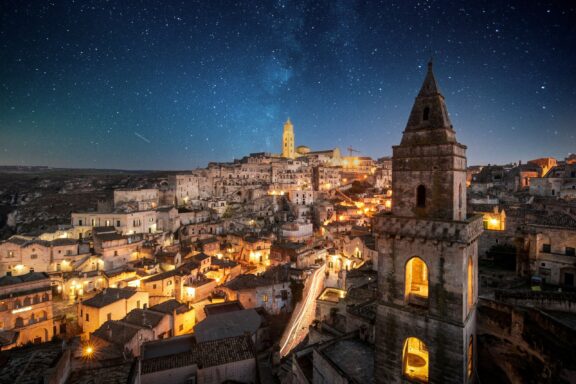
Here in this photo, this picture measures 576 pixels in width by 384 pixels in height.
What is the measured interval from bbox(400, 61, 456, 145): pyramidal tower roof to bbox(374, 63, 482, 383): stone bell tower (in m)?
0.03

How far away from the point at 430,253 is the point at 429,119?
4973mm

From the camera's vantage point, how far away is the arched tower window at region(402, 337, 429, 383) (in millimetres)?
10946

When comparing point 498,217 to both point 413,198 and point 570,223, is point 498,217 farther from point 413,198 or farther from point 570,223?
point 413,198

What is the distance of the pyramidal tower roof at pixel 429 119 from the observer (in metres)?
10.8

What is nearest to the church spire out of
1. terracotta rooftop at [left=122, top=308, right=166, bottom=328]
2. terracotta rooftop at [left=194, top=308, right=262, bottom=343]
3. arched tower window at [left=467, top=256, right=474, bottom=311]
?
arched tower window at [left=467, top=256, right=474, bottom=311]

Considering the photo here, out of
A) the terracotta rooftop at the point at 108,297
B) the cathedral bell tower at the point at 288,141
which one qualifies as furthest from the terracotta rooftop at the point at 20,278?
the cathedral bell tower at the point at 288,141

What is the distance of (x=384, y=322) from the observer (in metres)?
11.4

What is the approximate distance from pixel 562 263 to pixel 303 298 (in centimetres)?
2126

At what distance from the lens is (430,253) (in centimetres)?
1046

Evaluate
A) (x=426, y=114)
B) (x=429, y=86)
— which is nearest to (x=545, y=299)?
(x=426, y=114)

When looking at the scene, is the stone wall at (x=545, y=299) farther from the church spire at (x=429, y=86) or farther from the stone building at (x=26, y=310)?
the stone building at (x=26, y=310)

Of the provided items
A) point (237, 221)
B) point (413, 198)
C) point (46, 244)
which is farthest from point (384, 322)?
point (237, 221)

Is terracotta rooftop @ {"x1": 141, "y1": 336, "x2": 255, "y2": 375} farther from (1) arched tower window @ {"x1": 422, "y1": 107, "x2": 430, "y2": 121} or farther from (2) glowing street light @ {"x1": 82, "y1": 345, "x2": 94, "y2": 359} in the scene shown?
(1) arched tower window @ {"x1": 422, "y1": 107, "x2": 430, "y2": 121}

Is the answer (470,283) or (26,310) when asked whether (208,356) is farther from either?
(26,310)
